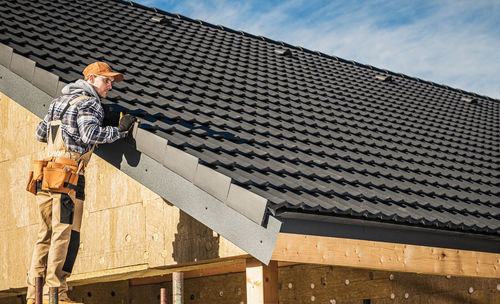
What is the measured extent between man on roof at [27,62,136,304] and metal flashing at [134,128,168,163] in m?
0.14

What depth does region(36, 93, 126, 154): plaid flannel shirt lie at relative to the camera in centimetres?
534

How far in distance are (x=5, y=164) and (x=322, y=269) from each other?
3719 mm

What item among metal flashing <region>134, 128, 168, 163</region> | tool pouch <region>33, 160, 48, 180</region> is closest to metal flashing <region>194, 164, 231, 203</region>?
metal flashing <region>134, 128, 168, 163</region>

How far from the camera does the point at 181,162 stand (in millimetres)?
5121

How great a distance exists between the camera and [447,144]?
925cm

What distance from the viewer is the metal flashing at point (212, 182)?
487 centimetres

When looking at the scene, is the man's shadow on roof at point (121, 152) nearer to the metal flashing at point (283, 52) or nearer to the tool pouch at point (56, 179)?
the tool pouch at point (56, 179)

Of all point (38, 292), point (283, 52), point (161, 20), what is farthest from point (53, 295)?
point (283, 52)

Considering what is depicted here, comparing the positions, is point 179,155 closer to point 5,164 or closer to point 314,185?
point 314,185

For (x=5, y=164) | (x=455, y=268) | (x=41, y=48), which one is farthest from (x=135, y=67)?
(x=455, y=268)

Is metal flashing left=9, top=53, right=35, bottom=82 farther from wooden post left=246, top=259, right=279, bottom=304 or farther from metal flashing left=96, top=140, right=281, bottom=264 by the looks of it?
wooden post left=246, top=259, right=279, bottom=304

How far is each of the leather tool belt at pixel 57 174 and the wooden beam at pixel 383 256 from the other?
1.81 m

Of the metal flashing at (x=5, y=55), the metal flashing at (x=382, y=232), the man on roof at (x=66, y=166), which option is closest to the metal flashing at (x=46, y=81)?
the man on roof at (x=66, y=166)

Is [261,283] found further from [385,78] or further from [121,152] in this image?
[385,78]
